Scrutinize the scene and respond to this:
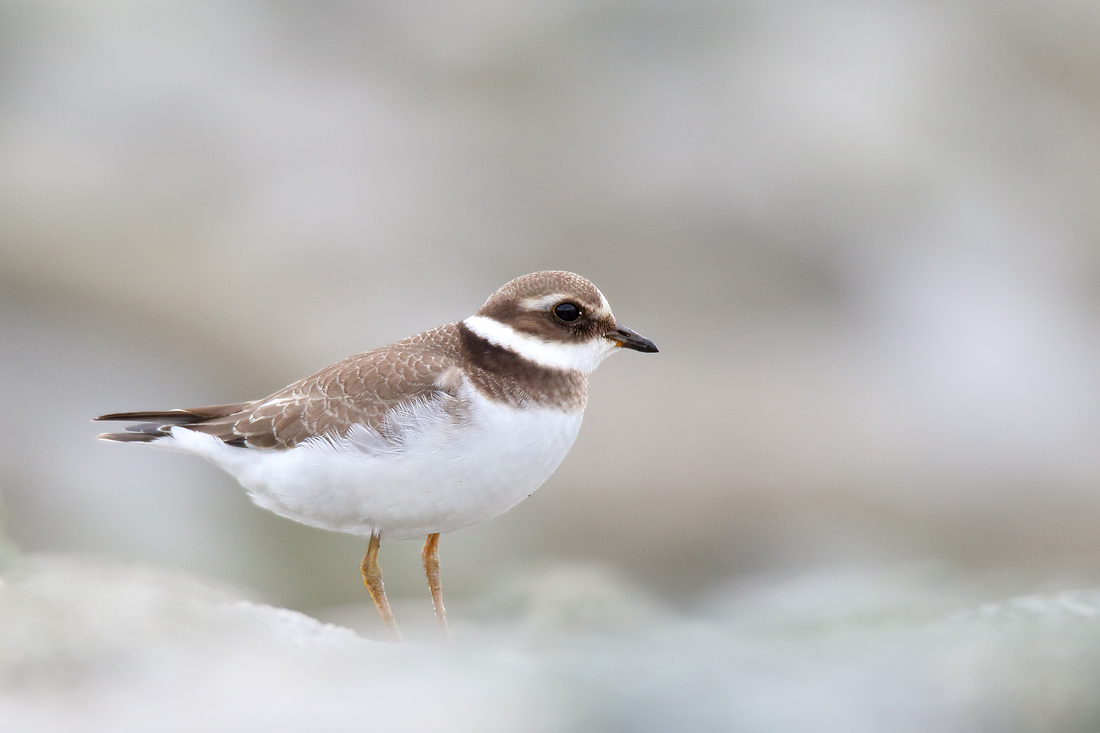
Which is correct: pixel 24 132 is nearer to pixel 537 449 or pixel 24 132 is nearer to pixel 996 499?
pixel 537 449

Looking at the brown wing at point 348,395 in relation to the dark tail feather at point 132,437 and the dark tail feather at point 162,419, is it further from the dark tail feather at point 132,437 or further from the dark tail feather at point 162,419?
the dark tail feather at point 132,437

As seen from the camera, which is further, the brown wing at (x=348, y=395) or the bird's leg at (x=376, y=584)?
the bird's leg at (x=376, y=584)

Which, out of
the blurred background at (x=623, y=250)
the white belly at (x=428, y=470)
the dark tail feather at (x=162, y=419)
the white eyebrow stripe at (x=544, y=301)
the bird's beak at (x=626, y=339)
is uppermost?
the blurred background at (x=623, y=250)

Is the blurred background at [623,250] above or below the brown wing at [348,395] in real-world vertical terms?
above

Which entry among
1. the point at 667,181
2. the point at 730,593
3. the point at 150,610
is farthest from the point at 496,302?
the point at 667,181

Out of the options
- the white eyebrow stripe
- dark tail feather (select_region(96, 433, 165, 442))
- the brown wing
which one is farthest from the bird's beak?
dark tail feather (select_region(96, 433, 165, 442))

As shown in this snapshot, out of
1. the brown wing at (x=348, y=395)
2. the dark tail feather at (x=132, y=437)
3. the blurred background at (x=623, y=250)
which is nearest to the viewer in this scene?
the brown wing at (x=348, y=395)

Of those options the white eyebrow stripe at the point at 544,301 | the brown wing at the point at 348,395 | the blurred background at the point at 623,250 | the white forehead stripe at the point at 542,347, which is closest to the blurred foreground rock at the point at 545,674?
the brown wing at the point at 348,395
